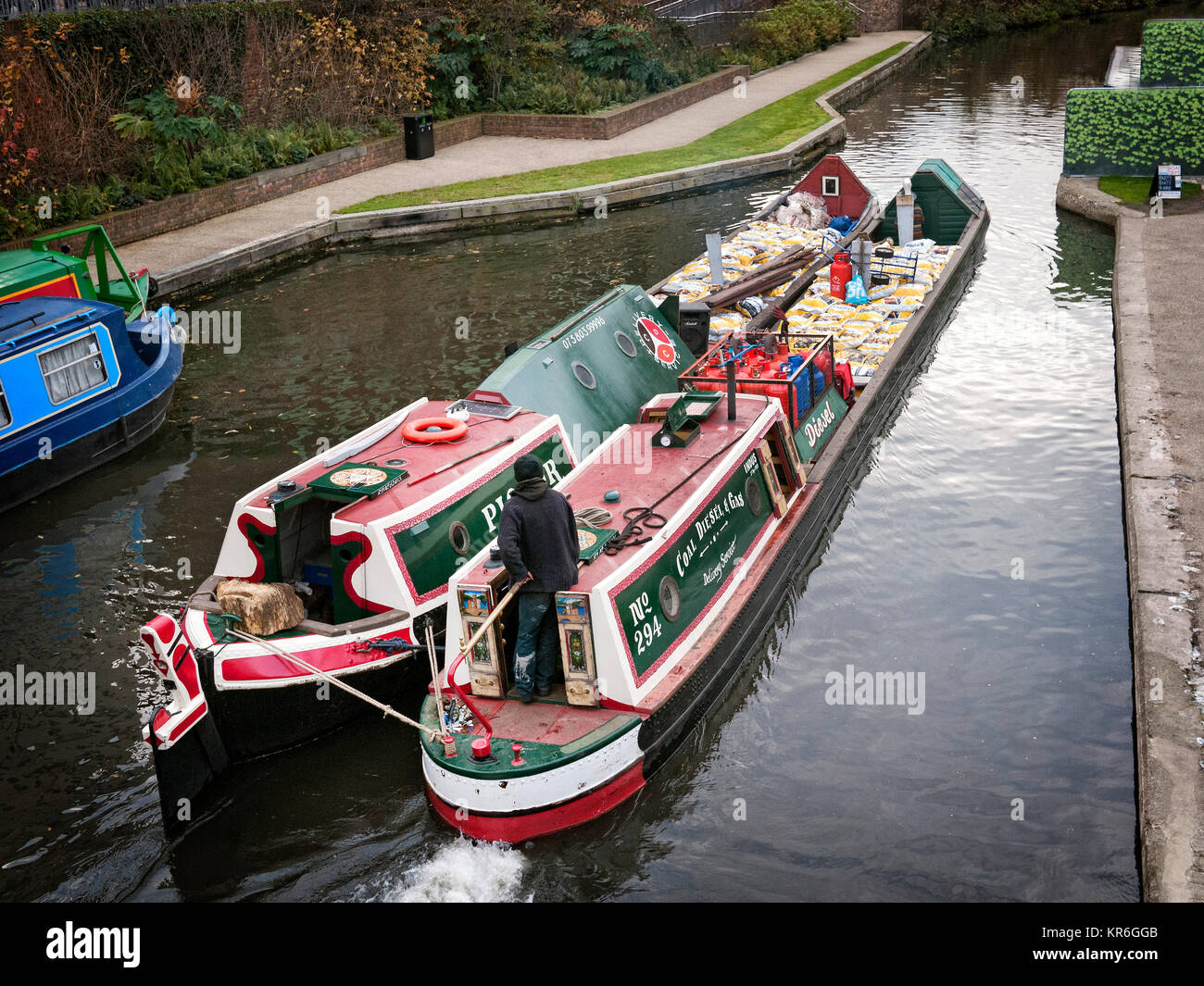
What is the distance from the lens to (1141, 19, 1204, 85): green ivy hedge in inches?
1144

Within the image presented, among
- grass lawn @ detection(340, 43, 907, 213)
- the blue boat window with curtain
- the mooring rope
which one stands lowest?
the mooring rope

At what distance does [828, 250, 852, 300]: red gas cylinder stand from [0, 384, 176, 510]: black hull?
32.7 ft

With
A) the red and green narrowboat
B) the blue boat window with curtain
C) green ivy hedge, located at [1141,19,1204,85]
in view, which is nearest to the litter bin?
the blue boat window with curtain

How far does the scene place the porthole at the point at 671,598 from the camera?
9.78 meters

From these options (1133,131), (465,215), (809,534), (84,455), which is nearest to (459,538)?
(809,534)

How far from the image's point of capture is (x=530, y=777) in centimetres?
849

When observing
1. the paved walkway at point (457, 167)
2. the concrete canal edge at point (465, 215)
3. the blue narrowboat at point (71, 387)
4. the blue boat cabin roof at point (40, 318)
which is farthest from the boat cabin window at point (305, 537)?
the paved walkway at point (457, 167)

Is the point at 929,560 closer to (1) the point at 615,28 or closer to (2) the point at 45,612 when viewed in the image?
(2) the point at 45,612

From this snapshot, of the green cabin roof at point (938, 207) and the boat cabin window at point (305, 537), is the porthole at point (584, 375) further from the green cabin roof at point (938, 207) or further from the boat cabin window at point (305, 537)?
the green cabin roof at point (938, 207)

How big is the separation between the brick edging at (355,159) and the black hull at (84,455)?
6927mm

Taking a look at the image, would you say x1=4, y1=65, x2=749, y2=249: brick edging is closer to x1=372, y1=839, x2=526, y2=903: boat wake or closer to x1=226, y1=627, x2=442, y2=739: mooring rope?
x1=226, y1=627, x2=442, y2=739: mooring rope

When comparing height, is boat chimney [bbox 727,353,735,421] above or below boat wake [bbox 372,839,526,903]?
above

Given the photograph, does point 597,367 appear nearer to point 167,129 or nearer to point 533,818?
point 533,818

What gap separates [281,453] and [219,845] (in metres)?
7.38
